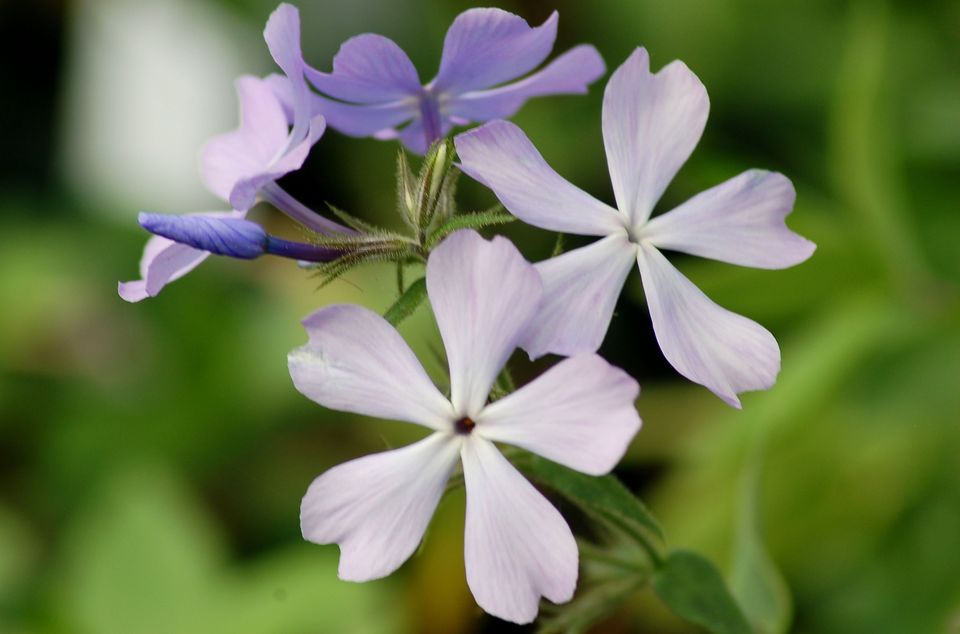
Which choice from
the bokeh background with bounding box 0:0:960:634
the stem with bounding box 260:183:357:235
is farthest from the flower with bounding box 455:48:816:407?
the bokeh background with bounding box 0:0:960:634

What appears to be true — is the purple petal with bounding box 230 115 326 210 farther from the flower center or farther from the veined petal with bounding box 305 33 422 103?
the flower center

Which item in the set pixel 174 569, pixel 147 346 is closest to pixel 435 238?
pixel 174 569

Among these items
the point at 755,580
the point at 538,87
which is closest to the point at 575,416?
the point at 538,87

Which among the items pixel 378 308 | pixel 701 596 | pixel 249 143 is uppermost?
pixel 249 143

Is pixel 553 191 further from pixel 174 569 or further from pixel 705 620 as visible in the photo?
pixel 174 569

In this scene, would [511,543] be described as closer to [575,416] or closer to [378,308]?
[575,416]

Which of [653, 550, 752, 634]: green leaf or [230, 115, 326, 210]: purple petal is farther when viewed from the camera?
[653, 550, 752, 634]: green leaf

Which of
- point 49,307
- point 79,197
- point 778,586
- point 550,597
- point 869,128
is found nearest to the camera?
point 550,597
